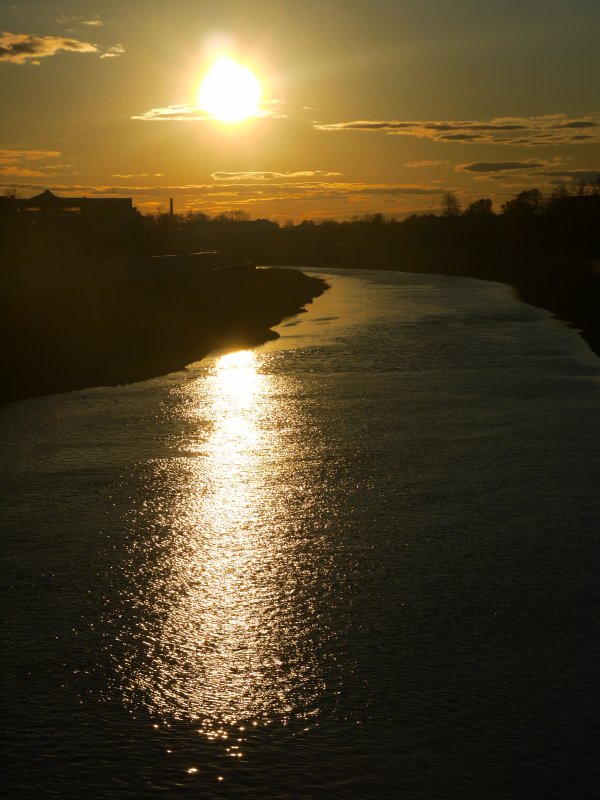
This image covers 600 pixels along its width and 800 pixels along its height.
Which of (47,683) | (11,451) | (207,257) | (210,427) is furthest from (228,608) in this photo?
(207,257)

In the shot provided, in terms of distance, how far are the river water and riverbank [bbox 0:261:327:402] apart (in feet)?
20.4

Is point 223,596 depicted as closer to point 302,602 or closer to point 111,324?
point 302,602

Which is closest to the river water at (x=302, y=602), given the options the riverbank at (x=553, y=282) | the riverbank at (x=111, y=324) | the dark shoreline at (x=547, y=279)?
the riverbank at (x=111, y=324)

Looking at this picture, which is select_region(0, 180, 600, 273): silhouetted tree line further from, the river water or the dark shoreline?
the river water

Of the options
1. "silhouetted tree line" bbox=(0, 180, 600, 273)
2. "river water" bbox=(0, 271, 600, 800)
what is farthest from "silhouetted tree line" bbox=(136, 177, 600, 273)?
"river water" bbox=(0, 271, 600, 800)

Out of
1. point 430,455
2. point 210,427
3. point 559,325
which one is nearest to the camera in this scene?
point 430,455

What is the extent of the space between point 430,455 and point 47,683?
33.2ft

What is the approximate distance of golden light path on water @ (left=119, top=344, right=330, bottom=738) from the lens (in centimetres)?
844

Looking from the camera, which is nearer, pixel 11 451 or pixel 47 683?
pixel 47 683

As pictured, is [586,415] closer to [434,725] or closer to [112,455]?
[112,455]

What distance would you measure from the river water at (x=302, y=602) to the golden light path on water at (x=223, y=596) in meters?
0.03

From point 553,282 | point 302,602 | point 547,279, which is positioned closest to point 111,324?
point 302,602

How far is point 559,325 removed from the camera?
155 feet

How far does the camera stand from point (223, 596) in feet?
35.4
